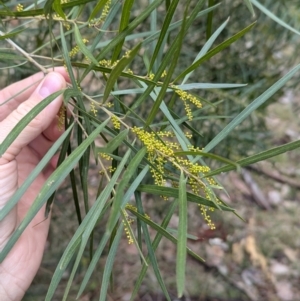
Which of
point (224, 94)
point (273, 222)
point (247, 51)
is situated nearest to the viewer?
point (224, 94)

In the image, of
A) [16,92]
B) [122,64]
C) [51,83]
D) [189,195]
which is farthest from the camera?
[16,92]

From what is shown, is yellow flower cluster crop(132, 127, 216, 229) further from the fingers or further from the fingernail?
the fingers

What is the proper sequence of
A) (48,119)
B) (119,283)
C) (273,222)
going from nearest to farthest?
(48,119) < (119,283) < (273,222)

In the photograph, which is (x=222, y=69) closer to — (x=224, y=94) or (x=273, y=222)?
(x=224, y=94)

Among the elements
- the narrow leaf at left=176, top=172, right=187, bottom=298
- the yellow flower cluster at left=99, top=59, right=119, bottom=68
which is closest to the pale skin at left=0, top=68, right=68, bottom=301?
the yellow flower cluster at left=99, top=59, right=119, bottom=68

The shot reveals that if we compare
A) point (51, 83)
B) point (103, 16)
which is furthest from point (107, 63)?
point (51, 83)

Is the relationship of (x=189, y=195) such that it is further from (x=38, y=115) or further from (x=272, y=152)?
(x=38, y=115)

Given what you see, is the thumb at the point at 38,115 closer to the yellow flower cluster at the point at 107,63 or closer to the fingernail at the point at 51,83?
the fingernail at the point at 51,83

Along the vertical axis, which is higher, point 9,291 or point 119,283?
point 119,283

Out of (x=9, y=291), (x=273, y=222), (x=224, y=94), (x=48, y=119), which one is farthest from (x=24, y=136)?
(x=273, y=222)
